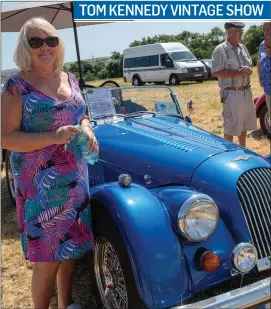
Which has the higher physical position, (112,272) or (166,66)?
(166,66)

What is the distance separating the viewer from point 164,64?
781 inches

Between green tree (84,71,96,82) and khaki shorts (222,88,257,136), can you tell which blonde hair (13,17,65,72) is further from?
green tree (84,71,96,82)

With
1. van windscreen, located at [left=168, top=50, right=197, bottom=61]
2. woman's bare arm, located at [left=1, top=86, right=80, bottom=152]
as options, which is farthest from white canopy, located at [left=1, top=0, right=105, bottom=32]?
van windscreen, located at [left=168, top=50, right=197, bottom=61]

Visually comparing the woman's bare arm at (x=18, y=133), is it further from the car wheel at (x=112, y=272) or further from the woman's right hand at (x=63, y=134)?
the car wheel at (x=112, y=272)

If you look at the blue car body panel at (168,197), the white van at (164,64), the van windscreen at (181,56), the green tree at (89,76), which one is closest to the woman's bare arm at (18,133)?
the blue car body panel at (168,197)

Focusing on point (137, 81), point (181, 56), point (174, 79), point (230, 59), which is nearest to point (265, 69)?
point (230, 59)

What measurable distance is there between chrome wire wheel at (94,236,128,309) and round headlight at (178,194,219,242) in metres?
0.44

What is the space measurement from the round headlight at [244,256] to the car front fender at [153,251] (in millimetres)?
274

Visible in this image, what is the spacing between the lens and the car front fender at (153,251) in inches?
73.3

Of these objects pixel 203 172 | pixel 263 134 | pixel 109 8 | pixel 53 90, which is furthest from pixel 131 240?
pixel 263 134

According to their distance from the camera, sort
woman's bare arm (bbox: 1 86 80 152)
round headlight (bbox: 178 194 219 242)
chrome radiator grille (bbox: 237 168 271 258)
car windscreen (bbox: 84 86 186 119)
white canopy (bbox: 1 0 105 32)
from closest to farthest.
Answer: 1. woman's bare arm (bbox: 1 86 80 152)
2. round headlight (bbox: 178 194 219 242)
3. chrome radiator grille (bbox: 237 168 271 258)
4. car windscreen (bbox: 84 86 186 119)
5. white canopy (bbox: 1 0 105 32)

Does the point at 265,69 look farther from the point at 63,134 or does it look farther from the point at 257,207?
the point at 63,134

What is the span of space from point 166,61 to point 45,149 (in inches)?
727

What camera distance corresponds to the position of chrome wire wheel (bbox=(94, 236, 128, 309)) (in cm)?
218
